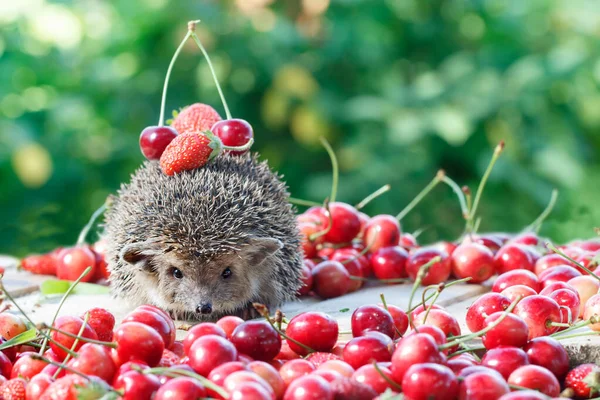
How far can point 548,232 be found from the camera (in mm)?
5652

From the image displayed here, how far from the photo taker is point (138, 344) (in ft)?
5.64

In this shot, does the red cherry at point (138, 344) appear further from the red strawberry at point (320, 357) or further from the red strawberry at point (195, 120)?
the red strawberry at point (195, 120)

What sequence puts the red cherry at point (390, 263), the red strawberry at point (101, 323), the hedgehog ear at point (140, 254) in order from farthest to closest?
the red cherry at point (390, 263), the hedgehog ear at point (140, 254), the red strawberry at point (101, 323)

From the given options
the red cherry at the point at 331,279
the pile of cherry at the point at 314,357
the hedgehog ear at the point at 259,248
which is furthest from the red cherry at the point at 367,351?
the red cherry at the point at 331,279

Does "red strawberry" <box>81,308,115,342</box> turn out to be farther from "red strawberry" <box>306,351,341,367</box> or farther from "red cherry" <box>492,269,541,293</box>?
"red cherry" <box>492,269,541,293</box>

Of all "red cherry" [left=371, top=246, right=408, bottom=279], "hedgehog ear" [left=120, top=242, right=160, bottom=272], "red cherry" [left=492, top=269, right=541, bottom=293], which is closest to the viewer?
"hedgehog ear" [left=120, top=242, right=160, bottom=272]

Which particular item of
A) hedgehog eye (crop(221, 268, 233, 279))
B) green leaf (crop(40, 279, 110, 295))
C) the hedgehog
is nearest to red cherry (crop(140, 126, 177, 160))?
the hedgehog

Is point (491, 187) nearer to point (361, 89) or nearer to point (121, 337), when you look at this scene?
point (361, 89)

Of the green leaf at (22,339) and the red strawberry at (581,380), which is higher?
the green leaf at (22,339)

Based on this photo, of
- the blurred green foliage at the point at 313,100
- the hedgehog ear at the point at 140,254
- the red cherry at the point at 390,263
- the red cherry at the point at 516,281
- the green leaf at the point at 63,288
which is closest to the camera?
the hedgehog ear at the point at 140,254

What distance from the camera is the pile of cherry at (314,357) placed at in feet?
5.10

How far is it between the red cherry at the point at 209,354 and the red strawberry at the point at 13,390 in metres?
0.37

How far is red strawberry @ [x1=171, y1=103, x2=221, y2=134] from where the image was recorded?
262cm

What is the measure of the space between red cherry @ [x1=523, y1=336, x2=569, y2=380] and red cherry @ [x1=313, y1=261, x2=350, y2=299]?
0.92 m
